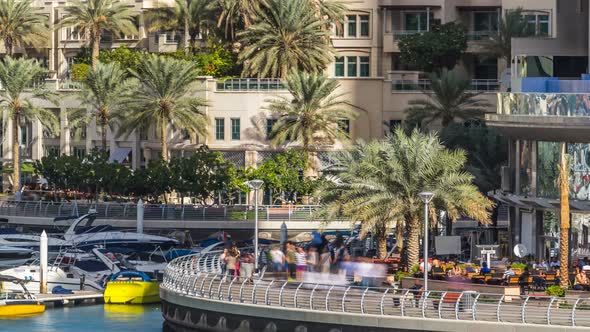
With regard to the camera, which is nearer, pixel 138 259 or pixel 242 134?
pixel 138 259

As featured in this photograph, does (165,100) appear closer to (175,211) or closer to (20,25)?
(175,211)

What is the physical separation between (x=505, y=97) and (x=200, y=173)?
129 feet

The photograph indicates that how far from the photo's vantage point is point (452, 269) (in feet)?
211

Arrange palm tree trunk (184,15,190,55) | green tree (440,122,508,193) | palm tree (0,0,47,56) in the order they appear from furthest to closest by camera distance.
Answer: palm tree (0,0,47,56) < palm tree trunk (184,15,190,55) < green tree (440,122,508,193)

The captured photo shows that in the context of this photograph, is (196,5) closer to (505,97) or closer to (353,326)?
(505,97)

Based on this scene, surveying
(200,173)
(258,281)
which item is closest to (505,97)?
(258,281)

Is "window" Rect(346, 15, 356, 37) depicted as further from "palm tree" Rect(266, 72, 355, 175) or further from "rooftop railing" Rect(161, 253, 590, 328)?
"rooftop railing" Rect(161, 253, 590, 328)

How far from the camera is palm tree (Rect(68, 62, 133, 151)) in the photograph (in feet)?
382

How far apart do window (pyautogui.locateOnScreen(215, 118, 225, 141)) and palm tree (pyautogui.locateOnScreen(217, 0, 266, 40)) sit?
5946 millimetres

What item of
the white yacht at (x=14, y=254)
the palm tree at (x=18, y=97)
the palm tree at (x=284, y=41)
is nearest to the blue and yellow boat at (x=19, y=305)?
the white yacht at (x=14, y=254)

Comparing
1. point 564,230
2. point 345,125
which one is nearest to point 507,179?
point 564,230

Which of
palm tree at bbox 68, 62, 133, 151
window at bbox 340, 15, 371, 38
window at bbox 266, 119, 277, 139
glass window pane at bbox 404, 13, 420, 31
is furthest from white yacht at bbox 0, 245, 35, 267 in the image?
glass window pane at bbox 404, 13, 420, 31

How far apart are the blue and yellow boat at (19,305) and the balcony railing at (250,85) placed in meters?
36.6

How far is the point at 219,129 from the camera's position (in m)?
118
